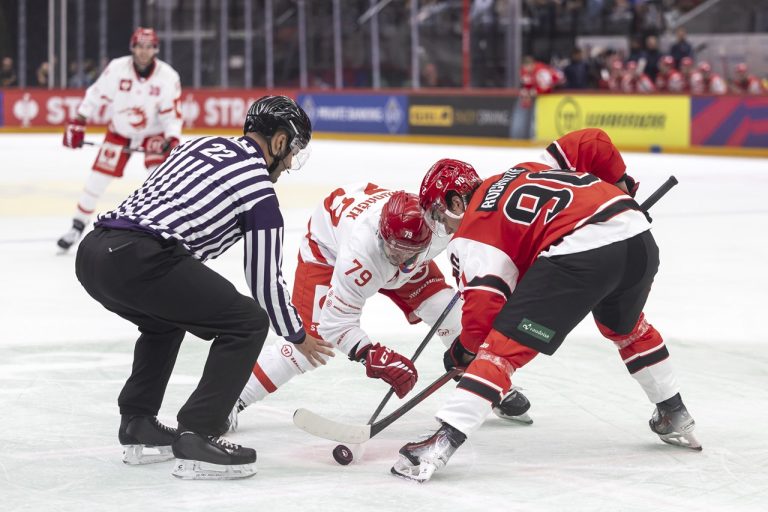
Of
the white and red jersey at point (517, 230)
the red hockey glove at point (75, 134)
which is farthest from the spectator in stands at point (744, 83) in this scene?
the white and red jersey at point (517, 230)

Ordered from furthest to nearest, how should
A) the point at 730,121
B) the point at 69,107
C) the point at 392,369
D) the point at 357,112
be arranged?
the point at 69,107, the point at 357,112, the point at 730,121, the point at 392,369

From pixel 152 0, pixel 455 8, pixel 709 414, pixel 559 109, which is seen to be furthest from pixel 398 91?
pixel 709 414

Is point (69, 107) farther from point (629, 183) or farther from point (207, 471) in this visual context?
point (207, 471)

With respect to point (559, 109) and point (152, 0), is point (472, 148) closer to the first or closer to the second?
point (559, 109)

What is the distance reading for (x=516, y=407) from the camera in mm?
3939

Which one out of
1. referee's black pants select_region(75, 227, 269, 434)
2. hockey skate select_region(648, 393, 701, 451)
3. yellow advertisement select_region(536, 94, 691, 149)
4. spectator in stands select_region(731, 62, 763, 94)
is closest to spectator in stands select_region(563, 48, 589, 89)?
yellow advertisement select_region(536, 94, 691, 149)

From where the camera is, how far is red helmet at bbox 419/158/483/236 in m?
3.44

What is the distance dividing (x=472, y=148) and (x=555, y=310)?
46.6ft

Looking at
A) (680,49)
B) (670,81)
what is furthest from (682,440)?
(680,49)

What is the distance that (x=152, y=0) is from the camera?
23.3m

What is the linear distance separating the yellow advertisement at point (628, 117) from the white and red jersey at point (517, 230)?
1254 cm

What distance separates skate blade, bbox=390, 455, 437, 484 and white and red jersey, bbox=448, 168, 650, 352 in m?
0.33

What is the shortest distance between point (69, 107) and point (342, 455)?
1923cm

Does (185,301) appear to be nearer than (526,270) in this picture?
Yes
